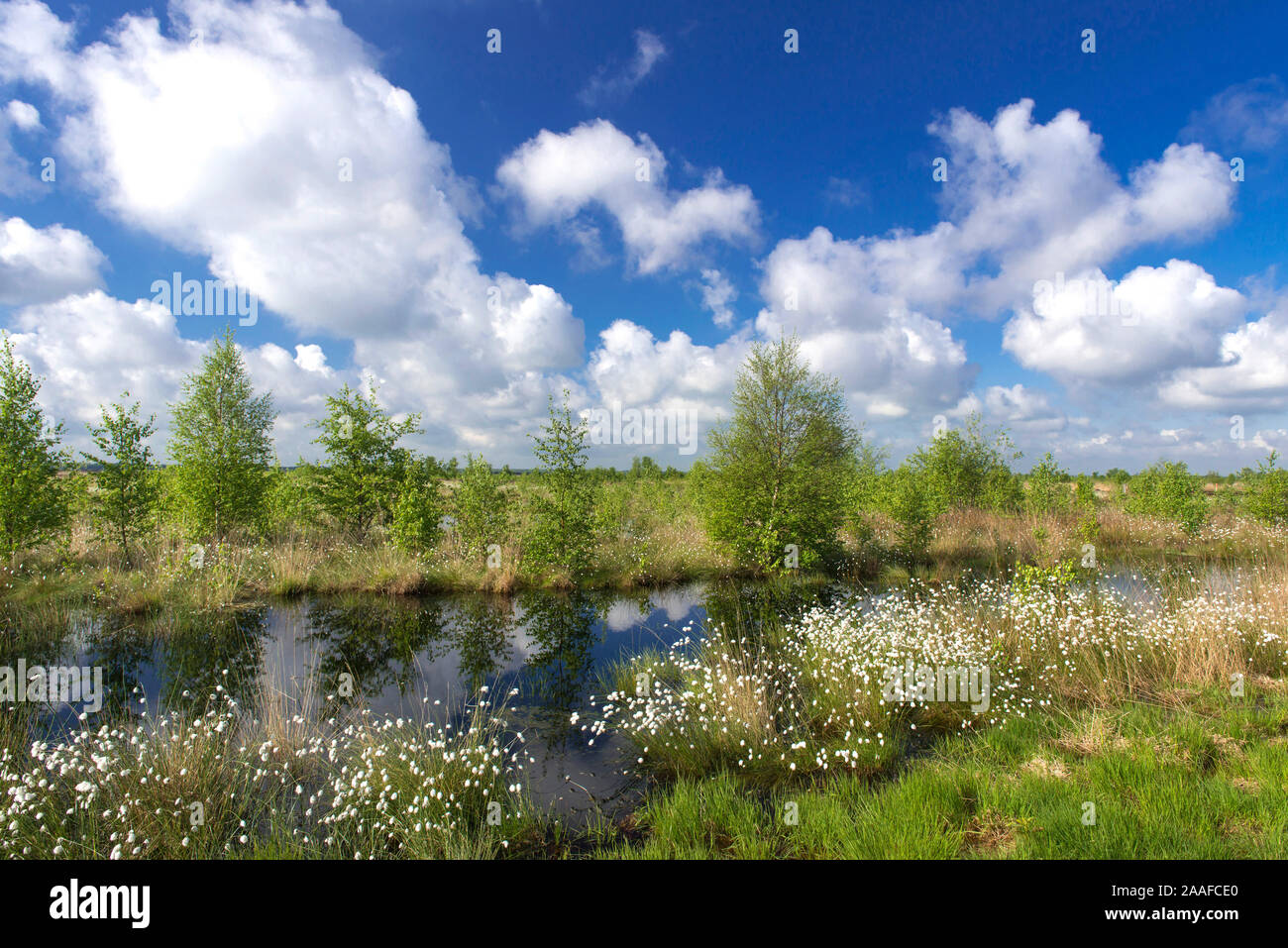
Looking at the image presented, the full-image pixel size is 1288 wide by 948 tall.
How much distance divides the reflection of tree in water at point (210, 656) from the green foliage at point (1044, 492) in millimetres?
29384

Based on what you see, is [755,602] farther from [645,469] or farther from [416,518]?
[645,469]

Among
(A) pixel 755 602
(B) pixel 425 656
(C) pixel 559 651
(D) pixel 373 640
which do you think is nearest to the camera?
(B) pixel 425 656

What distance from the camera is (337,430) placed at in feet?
58.2

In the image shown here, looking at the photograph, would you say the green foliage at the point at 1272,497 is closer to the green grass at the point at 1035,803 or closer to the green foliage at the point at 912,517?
the green foliage at the point at 912,517

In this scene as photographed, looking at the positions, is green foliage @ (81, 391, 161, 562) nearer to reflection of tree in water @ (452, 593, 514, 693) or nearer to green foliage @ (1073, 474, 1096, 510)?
reflection of tree in water @ (452, 593, 514, 693)

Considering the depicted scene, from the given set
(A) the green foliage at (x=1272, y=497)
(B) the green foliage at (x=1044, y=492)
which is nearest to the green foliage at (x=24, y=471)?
(B) the green foliage at (x=1044, y=492)

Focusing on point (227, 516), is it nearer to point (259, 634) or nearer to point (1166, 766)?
point (259, 634)

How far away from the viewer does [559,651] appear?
1099 centimetres

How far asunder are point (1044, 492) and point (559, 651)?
Answer: 83.7 ft

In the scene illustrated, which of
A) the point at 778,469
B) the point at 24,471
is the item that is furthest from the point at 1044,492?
the point at 24,471
